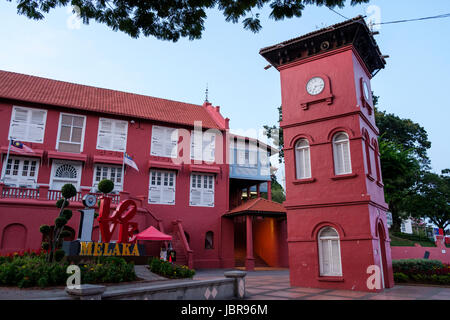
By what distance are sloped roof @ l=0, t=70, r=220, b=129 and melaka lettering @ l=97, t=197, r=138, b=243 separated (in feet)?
34.8

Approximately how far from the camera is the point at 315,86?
13578 mm

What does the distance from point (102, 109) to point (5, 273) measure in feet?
44.9

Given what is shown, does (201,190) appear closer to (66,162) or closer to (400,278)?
(66,162)

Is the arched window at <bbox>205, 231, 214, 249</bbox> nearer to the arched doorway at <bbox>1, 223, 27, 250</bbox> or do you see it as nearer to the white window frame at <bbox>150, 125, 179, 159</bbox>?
the white window frame at <bbox>150, 125, 179, 159</bbox>

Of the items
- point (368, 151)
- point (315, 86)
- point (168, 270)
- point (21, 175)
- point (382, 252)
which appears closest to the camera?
point (168, 270)

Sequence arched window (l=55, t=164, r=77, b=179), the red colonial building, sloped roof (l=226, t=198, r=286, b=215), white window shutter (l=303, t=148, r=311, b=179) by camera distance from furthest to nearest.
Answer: sloped roof (l=226, t=198, r=286, b=215)
arched window (l=55, t=164, r=77, b=179)
the red colonial building
white window shutter (l=303, t=148, r=311, b=179)

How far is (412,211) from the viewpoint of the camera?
35.2 m

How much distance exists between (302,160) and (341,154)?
1.55 m

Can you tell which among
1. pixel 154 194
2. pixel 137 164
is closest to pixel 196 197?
pixel 154 194

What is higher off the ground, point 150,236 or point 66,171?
point 66,171

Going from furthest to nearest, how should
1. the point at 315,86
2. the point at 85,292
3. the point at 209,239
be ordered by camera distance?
the point at 209,239 < the point at 315,86 < the point at 85,292

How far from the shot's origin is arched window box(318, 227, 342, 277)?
11656 mm

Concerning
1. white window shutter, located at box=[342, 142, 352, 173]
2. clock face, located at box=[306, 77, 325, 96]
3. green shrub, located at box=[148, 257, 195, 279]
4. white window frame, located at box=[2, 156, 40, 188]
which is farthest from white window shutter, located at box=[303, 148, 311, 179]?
white window frame, located at box=[2, 156, 40, 188]

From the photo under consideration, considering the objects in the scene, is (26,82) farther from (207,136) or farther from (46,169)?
(207,136)
